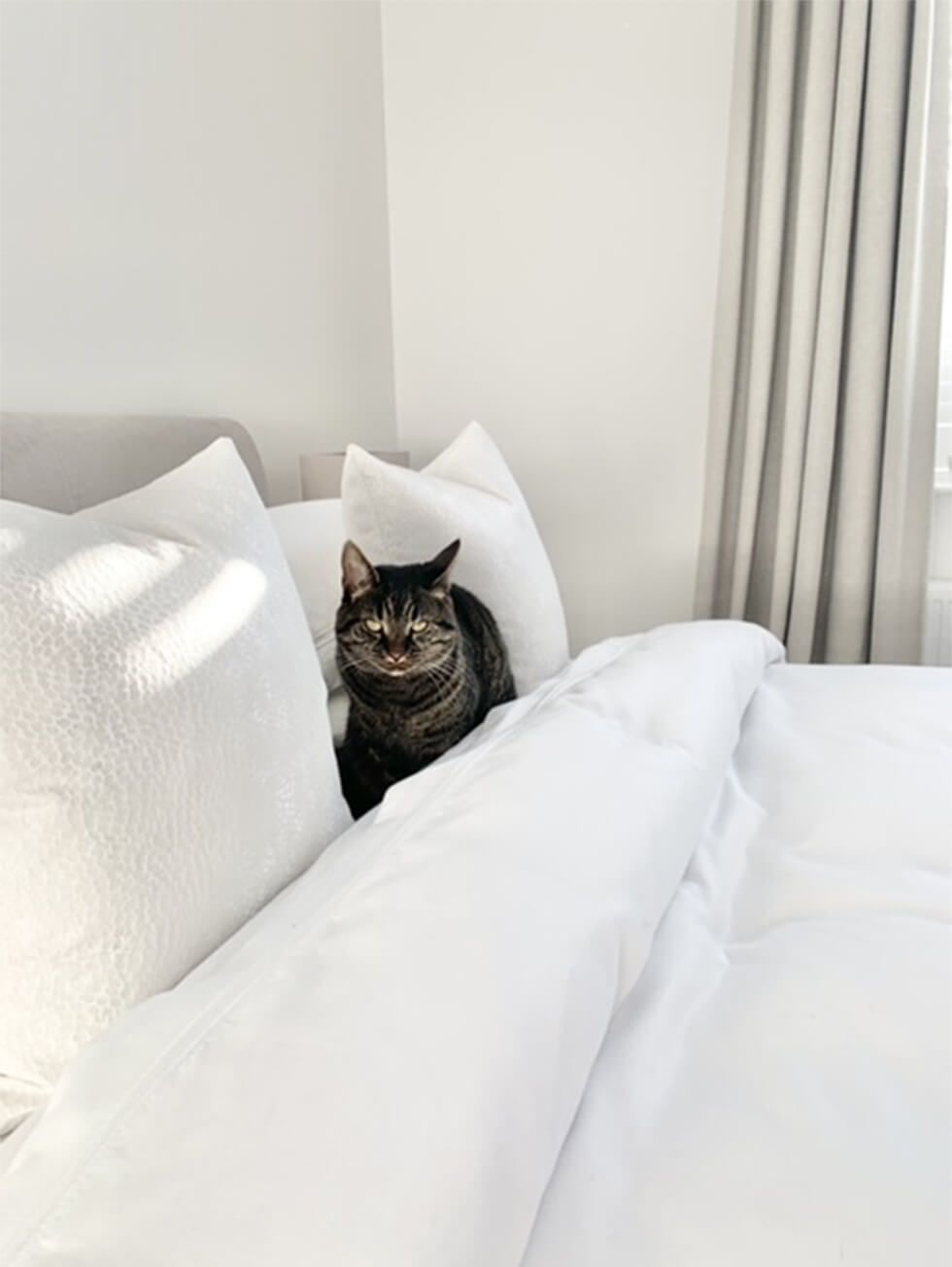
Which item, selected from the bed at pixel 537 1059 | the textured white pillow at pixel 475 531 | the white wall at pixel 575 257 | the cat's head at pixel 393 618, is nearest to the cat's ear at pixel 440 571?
the cat's head at pixel 393 618

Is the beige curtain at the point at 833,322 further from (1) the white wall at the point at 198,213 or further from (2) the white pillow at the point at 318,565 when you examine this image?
(2) the white pillow at the point at 318,565

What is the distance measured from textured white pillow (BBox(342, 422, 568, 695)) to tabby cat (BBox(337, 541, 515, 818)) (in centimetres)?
16

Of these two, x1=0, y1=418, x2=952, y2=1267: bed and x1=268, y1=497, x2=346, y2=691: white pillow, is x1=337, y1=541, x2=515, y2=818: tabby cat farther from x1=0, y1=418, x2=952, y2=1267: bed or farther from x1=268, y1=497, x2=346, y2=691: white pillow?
x1=0, y1=418, x2=952, y2=1267: bed

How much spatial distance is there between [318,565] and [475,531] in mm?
235

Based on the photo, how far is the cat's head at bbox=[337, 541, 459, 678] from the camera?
1.09 m

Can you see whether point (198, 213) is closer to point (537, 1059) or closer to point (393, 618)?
point (393, 618)

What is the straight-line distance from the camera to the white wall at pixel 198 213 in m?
1.31

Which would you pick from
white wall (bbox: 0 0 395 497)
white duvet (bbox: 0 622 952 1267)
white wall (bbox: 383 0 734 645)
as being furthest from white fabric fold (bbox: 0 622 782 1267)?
white wall (bbox: 383 0 734 645)

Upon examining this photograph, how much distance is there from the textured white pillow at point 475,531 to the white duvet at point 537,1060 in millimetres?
486

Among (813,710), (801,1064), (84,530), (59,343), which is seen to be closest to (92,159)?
(59,343)

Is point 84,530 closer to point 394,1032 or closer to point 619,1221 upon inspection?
point 394,1032

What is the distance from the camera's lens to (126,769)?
60 cm

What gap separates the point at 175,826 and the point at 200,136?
1471mm

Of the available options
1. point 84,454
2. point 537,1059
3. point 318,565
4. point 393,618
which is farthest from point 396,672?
point 537,1059
